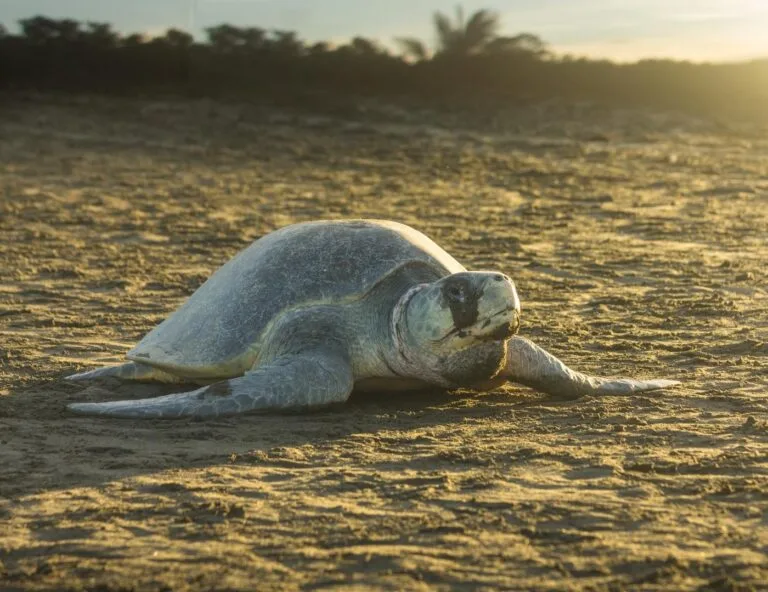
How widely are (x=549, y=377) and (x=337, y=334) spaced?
2.96 ft

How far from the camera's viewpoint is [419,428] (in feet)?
15.2

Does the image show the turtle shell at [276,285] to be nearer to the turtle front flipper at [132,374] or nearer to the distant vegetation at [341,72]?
the turtle front flipper at [132,374]

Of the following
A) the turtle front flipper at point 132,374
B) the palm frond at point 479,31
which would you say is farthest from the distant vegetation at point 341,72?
the turtle front flipper at point 132,374

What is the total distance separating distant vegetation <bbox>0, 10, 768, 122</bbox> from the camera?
20.3 m

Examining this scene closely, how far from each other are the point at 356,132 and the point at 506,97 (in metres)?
4.41

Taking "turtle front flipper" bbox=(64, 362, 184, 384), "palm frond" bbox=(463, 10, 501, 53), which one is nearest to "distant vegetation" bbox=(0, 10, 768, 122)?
"palm frond" bbox=(463, 10, 501, 53)

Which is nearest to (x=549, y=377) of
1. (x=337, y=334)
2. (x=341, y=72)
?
(x=337, y=334)

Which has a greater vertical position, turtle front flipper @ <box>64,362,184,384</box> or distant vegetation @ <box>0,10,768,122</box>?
distant vegetation @ <box>0,10,768,122</box>

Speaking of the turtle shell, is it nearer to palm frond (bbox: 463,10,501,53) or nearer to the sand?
the sand

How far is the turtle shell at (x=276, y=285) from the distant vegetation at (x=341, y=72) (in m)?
14.7

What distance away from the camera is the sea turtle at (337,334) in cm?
475

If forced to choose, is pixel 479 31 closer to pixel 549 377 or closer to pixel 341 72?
pixel 341 72

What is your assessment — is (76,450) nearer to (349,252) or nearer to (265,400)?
(265,400)

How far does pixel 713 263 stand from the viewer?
8.71 m
